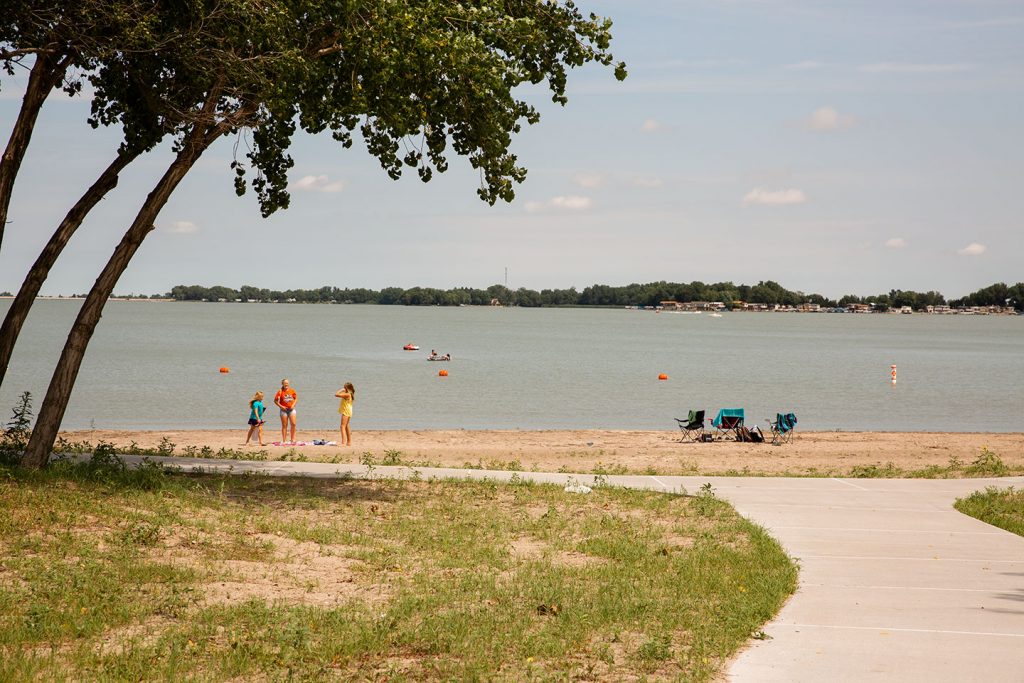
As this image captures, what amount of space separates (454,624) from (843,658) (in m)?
2.70

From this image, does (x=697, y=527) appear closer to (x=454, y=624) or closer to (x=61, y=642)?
(x=454, y=624)

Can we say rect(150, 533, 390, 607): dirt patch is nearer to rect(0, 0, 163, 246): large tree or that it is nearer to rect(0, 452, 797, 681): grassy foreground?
rect(0, 452, 797, 681): grassy foreground

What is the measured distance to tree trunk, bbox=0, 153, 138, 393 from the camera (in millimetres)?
12641

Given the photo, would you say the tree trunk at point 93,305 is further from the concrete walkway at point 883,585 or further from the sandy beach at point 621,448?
the sandy beach at point 621,448

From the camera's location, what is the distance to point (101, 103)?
1517cm

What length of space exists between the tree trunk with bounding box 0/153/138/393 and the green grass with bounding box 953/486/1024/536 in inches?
456

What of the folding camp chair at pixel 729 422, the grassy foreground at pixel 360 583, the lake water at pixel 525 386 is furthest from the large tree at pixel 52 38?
the lake water at pixel 525 386

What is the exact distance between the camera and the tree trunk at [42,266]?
1264 centimetres

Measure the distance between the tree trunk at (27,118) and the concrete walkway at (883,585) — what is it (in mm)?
4917

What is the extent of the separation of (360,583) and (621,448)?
20576mm

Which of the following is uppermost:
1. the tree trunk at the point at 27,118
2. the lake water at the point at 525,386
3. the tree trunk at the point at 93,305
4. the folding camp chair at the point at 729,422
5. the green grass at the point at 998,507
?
the tree trunk at the point at 27,118

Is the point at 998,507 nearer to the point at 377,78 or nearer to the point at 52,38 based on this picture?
the point at 377,78

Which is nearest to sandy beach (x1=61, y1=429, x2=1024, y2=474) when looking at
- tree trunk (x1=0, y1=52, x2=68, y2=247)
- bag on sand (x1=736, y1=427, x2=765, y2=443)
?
bag on sand (x1=736, y1=427, x2=765, y2=443)

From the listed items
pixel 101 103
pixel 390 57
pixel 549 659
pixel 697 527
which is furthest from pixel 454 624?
pixel 101 103
